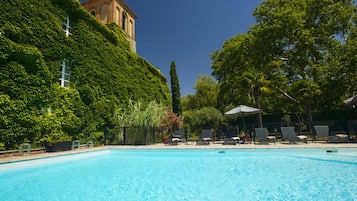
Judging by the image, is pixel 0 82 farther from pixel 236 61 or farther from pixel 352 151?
pixel 236 61

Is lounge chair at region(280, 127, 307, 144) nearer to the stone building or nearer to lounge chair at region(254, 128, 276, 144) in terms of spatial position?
lounge chair at region(254, 128, 276, 144)

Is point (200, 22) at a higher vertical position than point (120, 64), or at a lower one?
higher

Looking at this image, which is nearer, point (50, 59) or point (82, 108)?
point (50, 59)

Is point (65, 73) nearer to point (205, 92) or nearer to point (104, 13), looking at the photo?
point (104, 13)

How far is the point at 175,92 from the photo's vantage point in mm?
28109

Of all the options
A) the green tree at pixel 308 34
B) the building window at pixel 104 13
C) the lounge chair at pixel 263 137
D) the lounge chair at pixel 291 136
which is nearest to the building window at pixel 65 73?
the lounge chair at pixel 263 137

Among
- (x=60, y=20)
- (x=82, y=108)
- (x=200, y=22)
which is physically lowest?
(x=82, y=108)

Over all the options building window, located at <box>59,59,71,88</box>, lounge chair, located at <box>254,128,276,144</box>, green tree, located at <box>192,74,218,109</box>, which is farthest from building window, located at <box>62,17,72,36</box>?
green tree, located at <box>192,74,218,109</box>

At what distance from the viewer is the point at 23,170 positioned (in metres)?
7.33

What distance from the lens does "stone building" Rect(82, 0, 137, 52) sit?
25.1 metres

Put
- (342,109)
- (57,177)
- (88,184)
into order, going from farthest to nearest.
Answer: (342,109)
(57,177)
(88,184)

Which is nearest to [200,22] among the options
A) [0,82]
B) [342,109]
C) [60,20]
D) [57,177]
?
[60,20]

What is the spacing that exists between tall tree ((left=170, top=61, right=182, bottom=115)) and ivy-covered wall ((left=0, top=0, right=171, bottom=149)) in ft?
31.2

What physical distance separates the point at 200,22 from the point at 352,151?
17.0 metres
